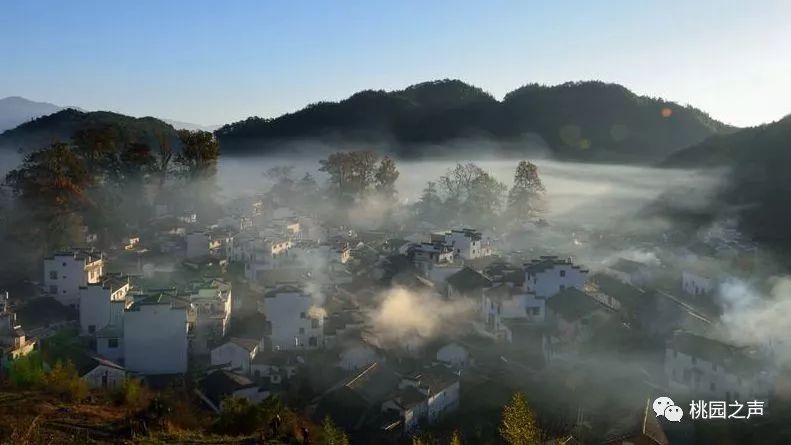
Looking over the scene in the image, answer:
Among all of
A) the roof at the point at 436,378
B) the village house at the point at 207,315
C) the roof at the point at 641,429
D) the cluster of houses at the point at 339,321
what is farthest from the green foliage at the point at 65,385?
the roof at the point at 641,429

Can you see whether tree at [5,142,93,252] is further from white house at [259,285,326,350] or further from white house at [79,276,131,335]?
white house at [259,285,326,350]

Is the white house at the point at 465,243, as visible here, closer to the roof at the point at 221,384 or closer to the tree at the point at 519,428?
the roof at the point at 221,384

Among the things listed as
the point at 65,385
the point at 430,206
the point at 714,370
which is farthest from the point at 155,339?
the point at 430,206

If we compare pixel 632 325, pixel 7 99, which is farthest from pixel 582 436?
pixel 7 99

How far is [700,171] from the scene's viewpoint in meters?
43.2

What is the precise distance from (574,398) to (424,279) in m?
8.60

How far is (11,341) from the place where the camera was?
570 inches

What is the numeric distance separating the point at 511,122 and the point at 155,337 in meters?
53.4

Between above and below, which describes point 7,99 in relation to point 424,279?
above

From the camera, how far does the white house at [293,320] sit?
685 inches

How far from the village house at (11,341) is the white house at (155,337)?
204 centimetres

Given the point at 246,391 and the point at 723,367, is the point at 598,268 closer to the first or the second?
the point at 723,367

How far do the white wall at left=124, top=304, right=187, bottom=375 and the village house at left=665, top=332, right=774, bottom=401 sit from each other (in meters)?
11.1

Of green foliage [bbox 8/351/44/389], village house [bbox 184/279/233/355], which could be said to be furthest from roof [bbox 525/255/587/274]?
green foliage [bbox 8/351/44/389]
